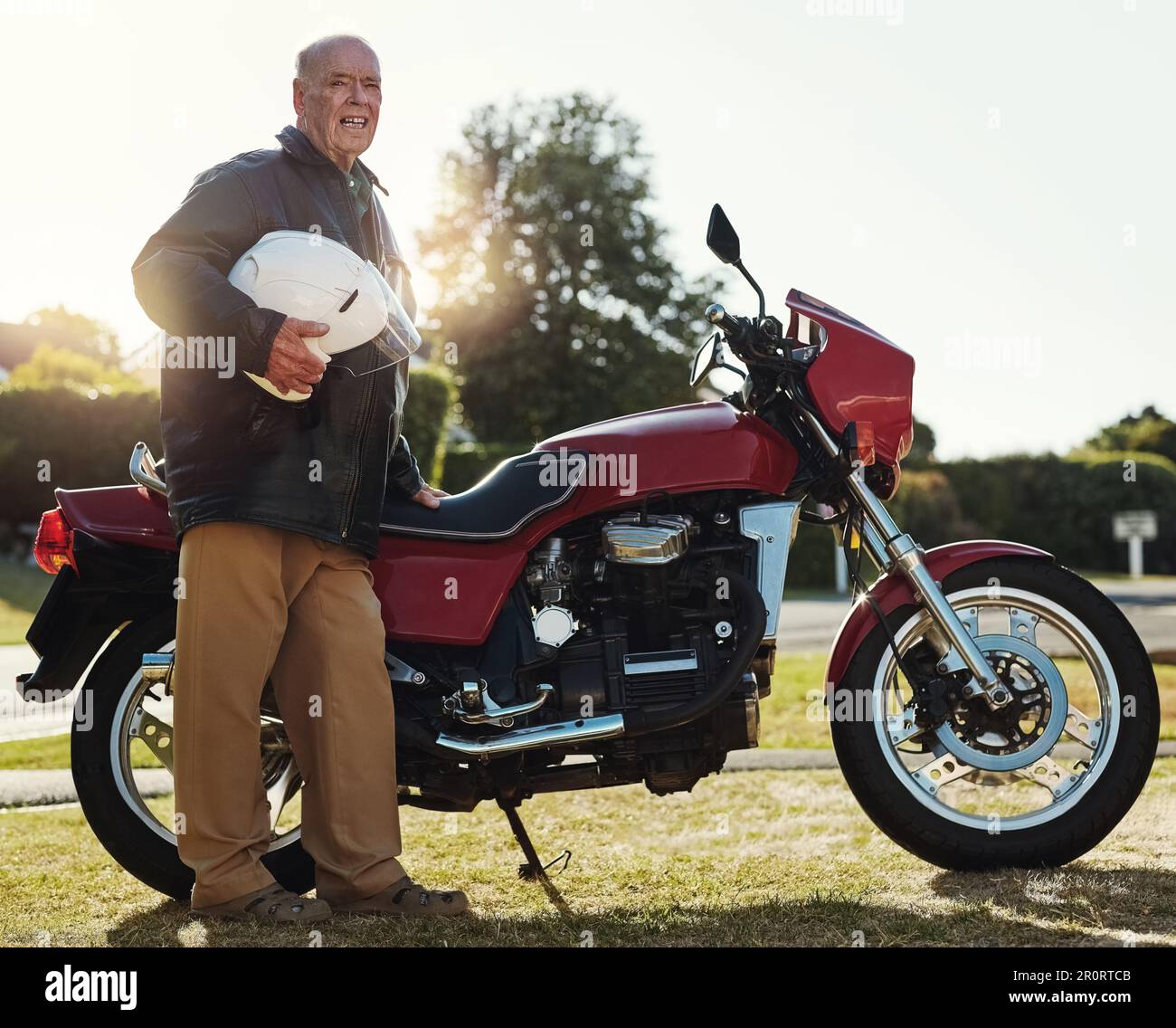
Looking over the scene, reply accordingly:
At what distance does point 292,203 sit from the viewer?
127 inches

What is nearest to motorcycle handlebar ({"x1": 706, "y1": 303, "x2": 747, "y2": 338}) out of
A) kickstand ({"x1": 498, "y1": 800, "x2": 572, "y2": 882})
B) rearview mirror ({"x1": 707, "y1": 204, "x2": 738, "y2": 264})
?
rearview mirror ({"x1": 707, "y1": 204, "x2": 738, "y2": 264})

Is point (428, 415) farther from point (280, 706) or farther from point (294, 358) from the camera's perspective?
point (294, 358)

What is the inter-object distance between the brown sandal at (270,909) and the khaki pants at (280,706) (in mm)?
22

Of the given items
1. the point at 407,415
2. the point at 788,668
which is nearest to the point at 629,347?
the point at 407,415

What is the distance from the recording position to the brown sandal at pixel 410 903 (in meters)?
3.15

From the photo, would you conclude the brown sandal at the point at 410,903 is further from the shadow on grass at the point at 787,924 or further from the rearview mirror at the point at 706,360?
the rearview mirror at the point at 706,360

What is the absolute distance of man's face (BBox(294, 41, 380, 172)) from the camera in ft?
10.7

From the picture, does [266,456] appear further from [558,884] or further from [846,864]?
[846,864]

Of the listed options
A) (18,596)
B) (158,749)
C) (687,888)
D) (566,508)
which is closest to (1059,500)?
(18,596)

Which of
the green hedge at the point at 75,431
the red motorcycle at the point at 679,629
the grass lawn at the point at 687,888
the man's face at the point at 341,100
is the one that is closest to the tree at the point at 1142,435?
the green hedge at the point at 75,431

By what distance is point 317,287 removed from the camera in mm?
3012

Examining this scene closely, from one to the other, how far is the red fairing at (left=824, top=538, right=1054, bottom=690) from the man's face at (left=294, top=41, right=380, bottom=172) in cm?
187

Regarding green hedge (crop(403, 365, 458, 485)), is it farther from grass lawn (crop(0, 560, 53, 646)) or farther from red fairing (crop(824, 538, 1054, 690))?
red fairing (crop(824, 538, 1054, 690))
